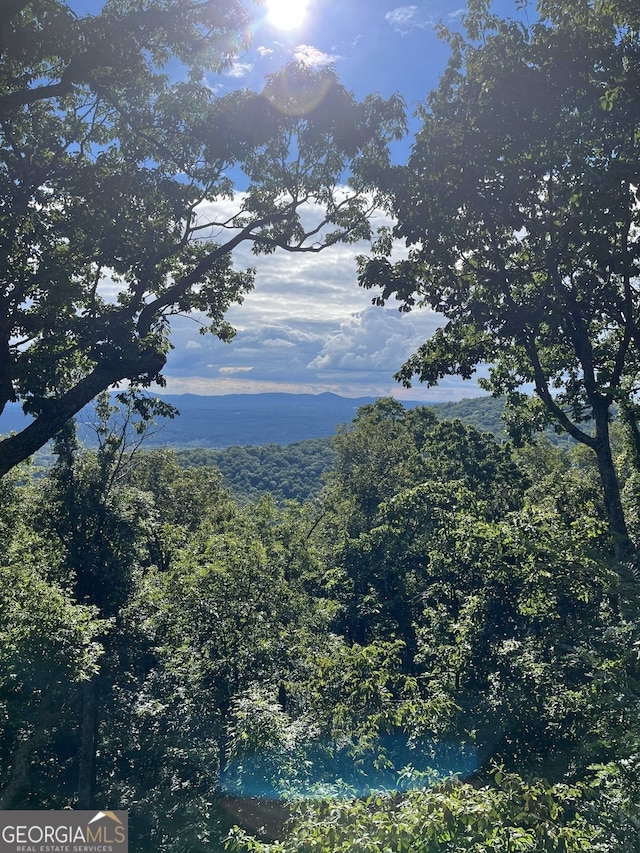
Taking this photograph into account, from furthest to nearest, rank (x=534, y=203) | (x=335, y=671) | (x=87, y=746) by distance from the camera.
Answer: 1. (x=87, y=746)
2. (x=335, y=671)
3. (x=534, y=203)

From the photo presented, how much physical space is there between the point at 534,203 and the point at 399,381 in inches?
199

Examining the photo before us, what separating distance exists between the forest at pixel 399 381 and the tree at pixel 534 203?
0.06 meters

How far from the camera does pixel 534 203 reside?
10688 mm

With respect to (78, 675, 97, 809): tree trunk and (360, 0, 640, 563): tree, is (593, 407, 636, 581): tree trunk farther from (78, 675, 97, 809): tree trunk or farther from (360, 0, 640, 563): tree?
(78, 675, 97, 809): tree trunk

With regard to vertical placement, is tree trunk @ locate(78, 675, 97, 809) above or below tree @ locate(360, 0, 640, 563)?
below

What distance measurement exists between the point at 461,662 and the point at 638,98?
37.3 ft

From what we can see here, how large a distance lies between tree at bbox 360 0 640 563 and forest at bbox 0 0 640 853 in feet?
0.19

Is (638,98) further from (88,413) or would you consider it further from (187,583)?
(88,413)

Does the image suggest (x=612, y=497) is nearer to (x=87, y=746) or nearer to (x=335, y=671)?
(x=335, y=671)

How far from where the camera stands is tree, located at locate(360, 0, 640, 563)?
9.20 meters

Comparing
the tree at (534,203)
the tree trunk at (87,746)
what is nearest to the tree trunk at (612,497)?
the tree at (534,203)

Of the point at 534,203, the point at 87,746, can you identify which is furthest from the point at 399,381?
the point at 87,746

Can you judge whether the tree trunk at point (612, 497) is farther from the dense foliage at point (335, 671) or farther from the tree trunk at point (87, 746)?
the tree trunk at point (87, 746)

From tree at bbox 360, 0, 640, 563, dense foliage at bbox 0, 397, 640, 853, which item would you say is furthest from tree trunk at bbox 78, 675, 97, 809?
tree at bbox 360, 0, 640, 563
